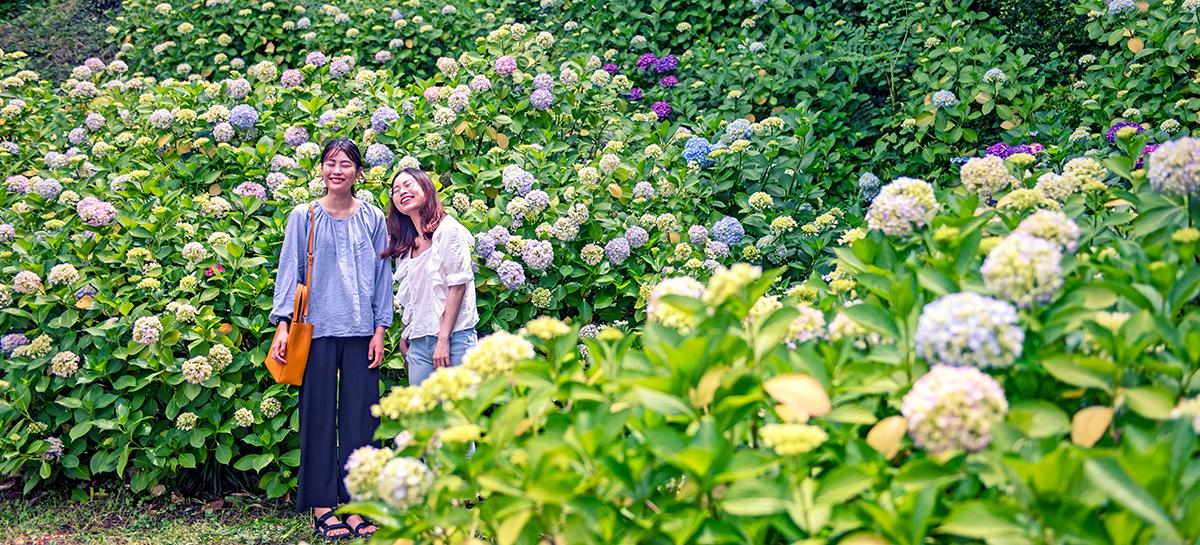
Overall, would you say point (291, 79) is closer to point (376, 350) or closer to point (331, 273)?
point (331, 273)

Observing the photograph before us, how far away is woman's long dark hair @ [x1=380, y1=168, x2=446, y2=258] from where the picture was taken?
147 inches

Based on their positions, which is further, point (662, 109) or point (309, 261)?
point (662, 109)

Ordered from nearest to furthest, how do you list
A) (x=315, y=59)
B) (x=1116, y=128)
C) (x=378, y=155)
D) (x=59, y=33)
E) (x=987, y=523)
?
(x=987, y=523) < (x=1116, y=128) < (x=378, y=155) < (x=315, y=59) < (x=59, y=33)

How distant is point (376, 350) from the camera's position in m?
3.83

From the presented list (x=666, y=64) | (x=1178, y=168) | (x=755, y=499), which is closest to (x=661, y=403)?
(x=755, y=499)

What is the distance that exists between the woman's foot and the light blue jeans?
1.94 feet

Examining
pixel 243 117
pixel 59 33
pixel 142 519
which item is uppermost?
pixel 59 33

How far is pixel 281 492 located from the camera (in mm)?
4016

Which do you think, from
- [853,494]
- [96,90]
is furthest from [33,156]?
[853,494]

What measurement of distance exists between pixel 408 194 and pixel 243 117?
1.71 metres

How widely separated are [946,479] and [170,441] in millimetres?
3556

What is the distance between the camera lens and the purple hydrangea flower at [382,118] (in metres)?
4.82

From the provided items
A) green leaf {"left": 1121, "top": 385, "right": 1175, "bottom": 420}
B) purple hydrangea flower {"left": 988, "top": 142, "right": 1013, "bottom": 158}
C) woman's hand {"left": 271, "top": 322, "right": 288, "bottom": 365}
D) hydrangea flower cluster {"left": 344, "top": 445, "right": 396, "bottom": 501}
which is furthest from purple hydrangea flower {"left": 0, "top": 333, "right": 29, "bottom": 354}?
purple hydrangea flower {"left": 988, "top": 142, "right": 1013, "bottom": 158}

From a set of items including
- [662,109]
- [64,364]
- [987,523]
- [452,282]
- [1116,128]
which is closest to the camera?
[987,523]
